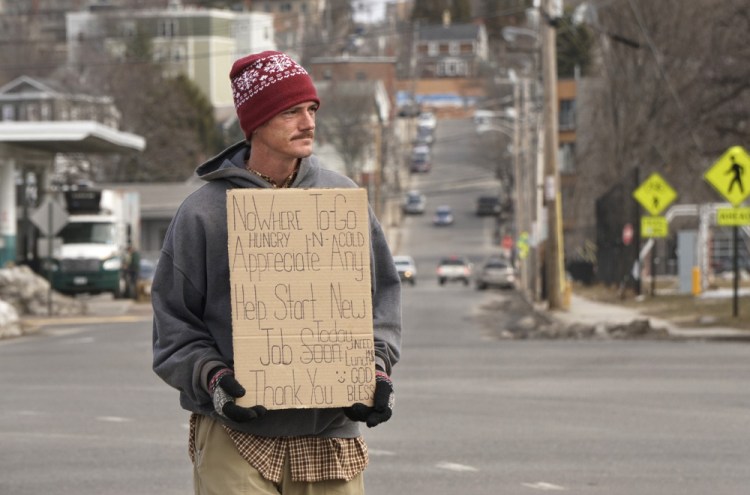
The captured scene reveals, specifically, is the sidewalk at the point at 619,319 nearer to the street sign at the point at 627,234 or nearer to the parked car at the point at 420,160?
the street sign at the point at 627,234

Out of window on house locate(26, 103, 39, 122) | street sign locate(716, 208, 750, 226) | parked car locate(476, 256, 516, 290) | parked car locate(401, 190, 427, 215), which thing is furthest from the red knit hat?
parked car locate(401, 190, 427, 215)

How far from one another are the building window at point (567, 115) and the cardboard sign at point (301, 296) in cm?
10444

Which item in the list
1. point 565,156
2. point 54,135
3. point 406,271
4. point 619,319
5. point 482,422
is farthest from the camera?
point 565,156

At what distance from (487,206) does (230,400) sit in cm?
12525

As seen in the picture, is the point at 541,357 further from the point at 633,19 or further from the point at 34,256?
the point at 633,19

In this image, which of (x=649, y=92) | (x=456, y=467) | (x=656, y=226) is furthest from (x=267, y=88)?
(x=649, y=92)

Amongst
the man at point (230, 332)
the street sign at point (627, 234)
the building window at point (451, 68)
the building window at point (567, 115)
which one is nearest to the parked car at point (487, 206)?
the building window at point (567, 115)

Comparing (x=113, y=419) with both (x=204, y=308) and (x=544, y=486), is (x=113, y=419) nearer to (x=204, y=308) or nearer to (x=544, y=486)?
(x=544, y=486)

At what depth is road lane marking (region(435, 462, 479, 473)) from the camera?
36.9 feet

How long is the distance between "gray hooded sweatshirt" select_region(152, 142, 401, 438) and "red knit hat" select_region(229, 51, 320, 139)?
19 cm

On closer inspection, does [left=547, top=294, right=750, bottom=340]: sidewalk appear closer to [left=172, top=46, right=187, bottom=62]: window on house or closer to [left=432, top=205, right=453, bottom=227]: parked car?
[left=432, top=205, right=453, bottom=227]: parked car

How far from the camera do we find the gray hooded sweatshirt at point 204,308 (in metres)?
5.18

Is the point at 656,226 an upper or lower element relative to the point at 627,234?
upper

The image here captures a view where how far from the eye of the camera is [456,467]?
1140 centimetres
